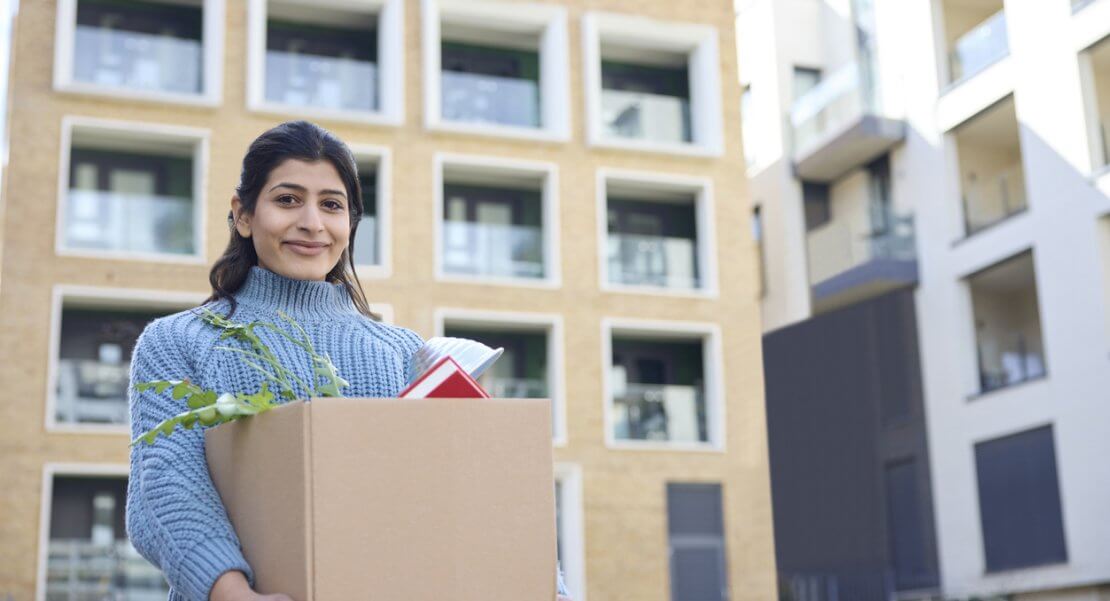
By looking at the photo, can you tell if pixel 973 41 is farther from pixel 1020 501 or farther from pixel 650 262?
pixel 1020 501

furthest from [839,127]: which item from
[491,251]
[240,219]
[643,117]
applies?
[240,219]

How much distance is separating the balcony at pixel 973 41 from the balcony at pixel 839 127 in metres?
1.18

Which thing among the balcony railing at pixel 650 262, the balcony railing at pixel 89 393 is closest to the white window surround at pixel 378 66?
the balcony railing at pixel 650 262

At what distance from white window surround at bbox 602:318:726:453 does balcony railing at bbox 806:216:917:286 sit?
3.13 m

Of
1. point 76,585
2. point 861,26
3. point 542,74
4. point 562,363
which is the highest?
point 861,26

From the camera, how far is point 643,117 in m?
17.8

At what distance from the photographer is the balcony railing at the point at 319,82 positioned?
16.4 meters

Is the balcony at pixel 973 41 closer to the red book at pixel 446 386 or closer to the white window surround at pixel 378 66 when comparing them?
the white window surround at pixel 378 66

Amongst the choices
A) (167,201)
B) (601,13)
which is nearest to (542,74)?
(601,13)

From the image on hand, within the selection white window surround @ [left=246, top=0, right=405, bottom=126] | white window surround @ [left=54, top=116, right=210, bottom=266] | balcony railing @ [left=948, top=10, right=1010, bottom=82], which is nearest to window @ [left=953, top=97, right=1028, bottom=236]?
balcony railing @ [left=948, top=10, right=1010, bottom=82]

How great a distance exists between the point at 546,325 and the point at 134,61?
5375 millimetres

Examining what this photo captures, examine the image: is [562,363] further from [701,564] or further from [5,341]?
[5,341]

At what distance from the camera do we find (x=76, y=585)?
14.2 m

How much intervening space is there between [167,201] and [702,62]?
686 centimetres
